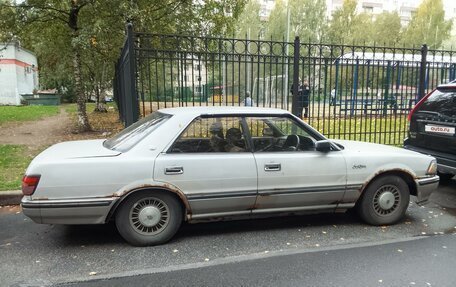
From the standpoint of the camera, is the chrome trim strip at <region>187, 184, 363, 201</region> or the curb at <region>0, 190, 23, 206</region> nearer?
the chrome trim strip at <region>187, 184, 363, 201</region>

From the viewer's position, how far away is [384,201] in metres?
4.90

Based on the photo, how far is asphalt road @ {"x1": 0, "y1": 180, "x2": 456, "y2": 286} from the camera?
12.2 feet

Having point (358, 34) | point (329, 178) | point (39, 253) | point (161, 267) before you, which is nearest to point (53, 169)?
point (39, 253)

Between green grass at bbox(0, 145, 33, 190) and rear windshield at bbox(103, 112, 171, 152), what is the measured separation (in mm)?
2537

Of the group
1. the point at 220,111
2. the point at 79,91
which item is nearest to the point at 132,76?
the point at 220,111

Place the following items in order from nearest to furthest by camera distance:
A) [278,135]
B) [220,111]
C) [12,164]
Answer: [220,111]
[278,135]
[12,164]

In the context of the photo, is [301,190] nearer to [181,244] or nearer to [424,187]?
[181,244]

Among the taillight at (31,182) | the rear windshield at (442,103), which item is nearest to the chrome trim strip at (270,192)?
the taillight at (31,182)

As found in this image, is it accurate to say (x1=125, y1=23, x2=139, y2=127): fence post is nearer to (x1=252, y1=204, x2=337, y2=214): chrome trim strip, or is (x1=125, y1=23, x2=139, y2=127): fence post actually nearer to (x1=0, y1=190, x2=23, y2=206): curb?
(x1=0, y1=190, x2=23, y2=206): curb

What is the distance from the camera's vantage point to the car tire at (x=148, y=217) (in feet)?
13.5

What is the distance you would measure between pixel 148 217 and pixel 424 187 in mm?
3394

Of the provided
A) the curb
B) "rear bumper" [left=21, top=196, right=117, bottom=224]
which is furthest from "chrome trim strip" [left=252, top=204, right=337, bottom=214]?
the curb

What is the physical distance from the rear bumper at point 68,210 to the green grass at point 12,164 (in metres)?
2.62

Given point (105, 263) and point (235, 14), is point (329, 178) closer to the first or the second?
point (105, 263)
